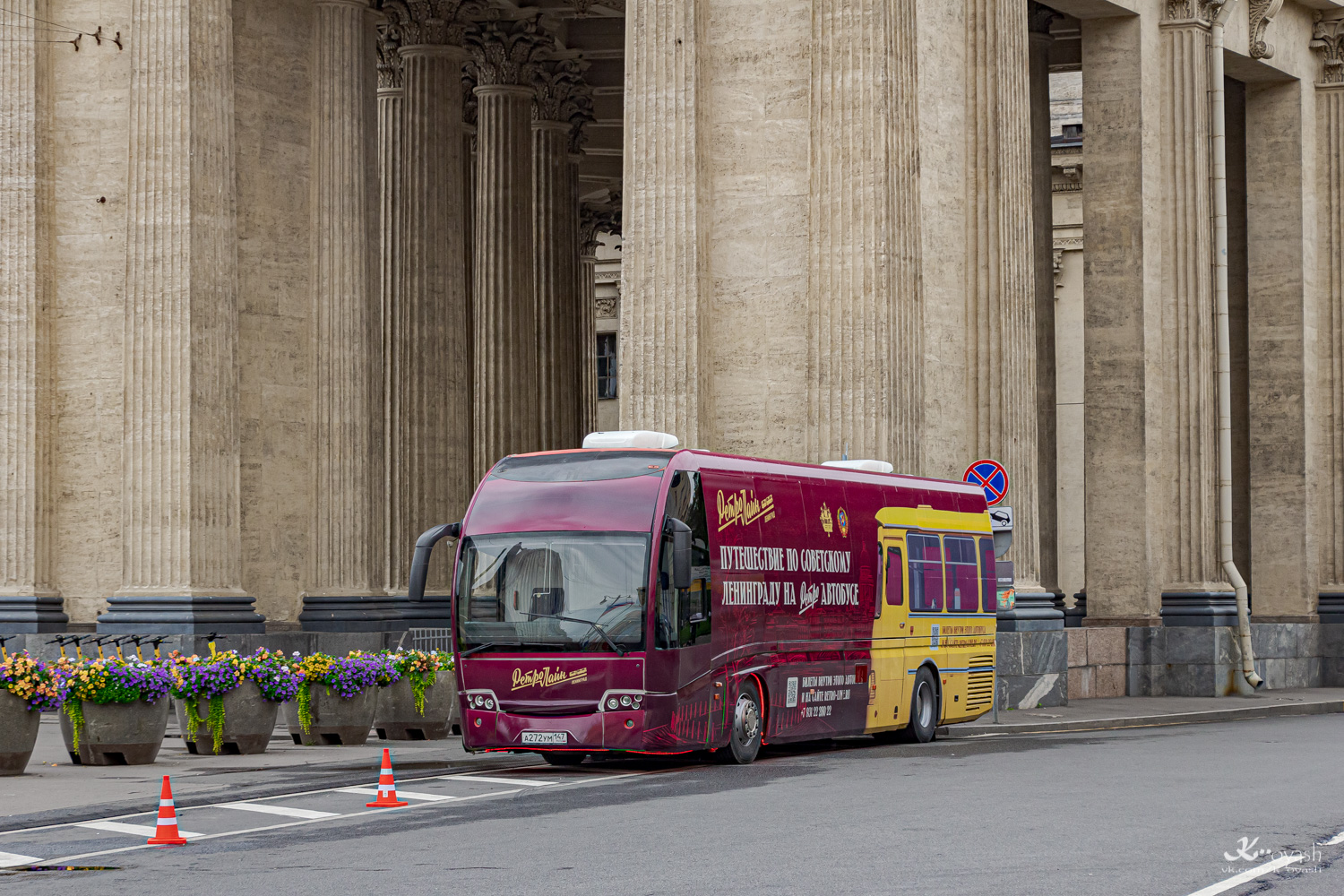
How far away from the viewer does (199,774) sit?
19656mm

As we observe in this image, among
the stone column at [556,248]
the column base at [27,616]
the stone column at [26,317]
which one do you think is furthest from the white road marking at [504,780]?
the stone column at [556,248]

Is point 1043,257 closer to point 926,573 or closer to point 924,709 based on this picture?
point 926,573

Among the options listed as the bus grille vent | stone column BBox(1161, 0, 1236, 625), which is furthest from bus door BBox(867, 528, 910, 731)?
stone column BBox(1161, 0, 1236, 625)

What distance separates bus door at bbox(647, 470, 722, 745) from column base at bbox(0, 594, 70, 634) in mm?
13250

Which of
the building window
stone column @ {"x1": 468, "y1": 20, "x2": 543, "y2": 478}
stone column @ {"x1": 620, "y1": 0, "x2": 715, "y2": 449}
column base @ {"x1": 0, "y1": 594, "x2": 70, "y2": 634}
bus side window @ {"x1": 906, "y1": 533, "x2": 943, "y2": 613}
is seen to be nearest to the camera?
bus side window @ {"x1": 906, "y1": 533, "x2": 943, "y2": 613}

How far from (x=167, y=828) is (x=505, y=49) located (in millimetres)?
32361

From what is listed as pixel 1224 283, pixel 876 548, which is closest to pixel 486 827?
pixel 876 548

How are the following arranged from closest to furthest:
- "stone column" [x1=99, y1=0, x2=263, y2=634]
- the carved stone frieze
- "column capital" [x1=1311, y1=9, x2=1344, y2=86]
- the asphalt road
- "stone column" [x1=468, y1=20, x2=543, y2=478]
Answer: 1. the asphalt road
2. "stone column" [x1=99, y1=0, x2=263, y2=634]
3. the carved stone frieze
4. "column capital" [x1=1311, y1=9, x2=1344, y2=86]
5. "stone column" [x1=468, y1=20, x2=543, y2=478]

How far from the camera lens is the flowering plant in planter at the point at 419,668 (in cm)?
2366

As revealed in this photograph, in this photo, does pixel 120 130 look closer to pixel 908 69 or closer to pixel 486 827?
pixel 908 69

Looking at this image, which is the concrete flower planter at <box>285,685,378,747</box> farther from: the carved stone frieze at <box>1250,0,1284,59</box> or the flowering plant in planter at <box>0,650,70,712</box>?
the carved stone frieze at <box>1250,0,1284,59</box>

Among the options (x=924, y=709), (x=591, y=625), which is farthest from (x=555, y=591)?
(x=924, y=709)

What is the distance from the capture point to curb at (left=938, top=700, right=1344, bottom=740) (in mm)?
26188

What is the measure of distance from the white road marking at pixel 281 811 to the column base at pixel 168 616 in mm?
11422
